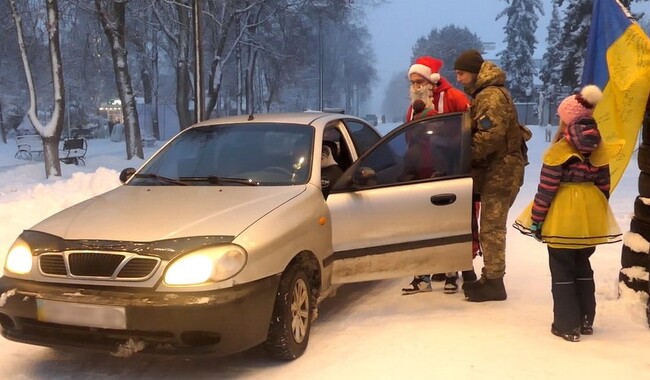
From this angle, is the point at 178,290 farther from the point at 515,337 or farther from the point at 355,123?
the point at 355,123

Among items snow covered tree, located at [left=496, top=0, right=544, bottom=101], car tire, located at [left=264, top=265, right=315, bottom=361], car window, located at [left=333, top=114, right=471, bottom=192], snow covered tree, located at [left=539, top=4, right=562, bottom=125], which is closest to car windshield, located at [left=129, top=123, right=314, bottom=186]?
car window, located at [left=333, top=114, right=471, bottom=192]

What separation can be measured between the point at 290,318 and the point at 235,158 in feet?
Result: 5.00

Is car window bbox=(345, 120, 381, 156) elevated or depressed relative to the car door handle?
elevated

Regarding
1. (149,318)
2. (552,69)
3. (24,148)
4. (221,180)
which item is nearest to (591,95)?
(221,180)

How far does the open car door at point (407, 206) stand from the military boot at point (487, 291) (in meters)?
0.39

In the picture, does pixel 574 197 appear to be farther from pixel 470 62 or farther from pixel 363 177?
pixel 470 62

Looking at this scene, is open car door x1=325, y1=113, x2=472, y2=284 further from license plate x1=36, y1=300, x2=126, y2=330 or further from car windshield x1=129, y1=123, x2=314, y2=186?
license plate x1=36, y1=300, x2=126, y2=330

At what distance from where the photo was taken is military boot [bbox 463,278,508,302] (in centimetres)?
515

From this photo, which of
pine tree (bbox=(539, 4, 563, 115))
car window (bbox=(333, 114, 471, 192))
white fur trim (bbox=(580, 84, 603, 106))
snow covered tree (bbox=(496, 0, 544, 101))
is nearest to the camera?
→ white fur trim (bbox=(580, 84, 603, 106))

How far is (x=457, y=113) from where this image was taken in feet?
16.4

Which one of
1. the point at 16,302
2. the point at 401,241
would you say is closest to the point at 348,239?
the point at 401,241

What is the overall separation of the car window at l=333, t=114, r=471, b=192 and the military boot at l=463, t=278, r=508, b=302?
0.98 m

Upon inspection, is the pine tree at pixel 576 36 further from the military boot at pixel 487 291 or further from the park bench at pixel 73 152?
the military boot at pixel 487 291

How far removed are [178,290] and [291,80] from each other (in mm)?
33394
